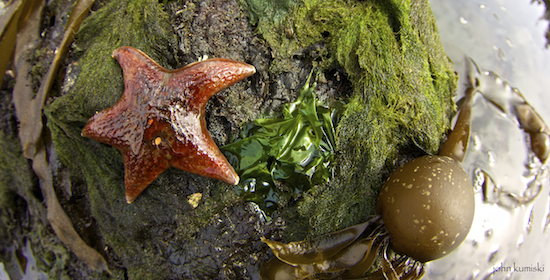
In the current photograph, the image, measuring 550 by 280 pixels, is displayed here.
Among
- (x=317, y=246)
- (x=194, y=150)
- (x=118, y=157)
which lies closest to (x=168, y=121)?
(x=194, y=150)

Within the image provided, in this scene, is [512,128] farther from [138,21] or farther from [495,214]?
[138,21]

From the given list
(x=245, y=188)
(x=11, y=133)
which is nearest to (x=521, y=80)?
(x=245, y=188)

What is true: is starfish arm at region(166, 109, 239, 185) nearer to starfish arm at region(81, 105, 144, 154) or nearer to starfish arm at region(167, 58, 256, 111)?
starfish arm at region(167, 58, 256, 111)

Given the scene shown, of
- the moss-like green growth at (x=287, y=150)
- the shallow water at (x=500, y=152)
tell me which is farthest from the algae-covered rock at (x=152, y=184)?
the shallow water at (x=500, y=152)

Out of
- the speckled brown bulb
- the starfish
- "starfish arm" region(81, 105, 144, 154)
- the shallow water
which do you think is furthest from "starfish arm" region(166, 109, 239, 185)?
the shallow water

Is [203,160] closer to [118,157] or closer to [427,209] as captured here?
[118,157]

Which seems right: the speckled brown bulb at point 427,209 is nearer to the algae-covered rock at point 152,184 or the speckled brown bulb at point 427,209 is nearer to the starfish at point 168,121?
the algae-covered rock at point 152,184
